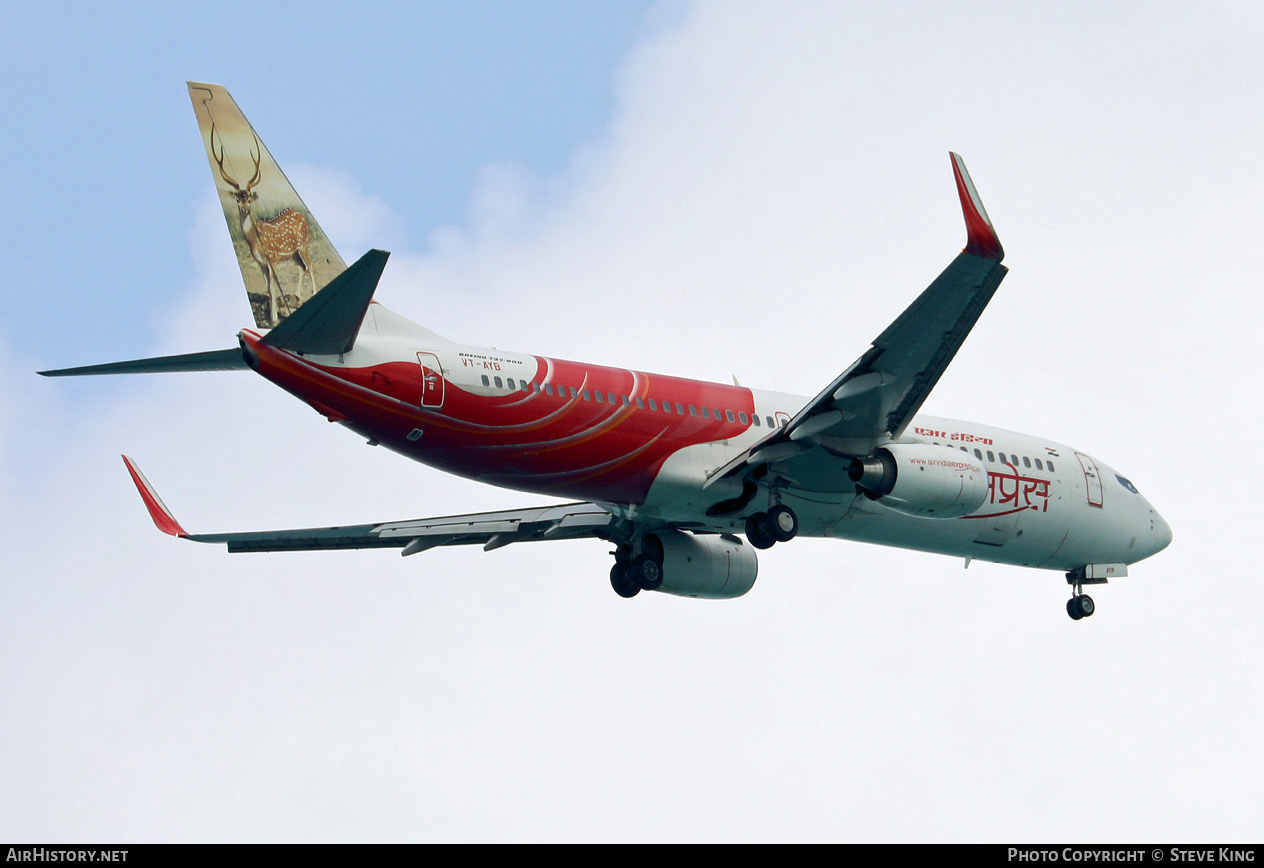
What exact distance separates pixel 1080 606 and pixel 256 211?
61.6 feet

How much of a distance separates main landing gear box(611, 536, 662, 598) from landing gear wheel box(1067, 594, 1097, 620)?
352 inches

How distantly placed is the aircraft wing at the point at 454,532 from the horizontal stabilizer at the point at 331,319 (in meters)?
7.18

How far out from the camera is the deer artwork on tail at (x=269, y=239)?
27.4 meters

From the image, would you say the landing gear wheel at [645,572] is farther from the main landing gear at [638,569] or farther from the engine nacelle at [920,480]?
the engine nacelle at [920,480]

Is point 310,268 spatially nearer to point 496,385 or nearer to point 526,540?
point 496,385

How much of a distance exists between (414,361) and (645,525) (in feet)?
25.5

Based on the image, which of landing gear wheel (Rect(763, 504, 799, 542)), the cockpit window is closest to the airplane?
landing gear wheel (Rect(763, 504, 799, 542))

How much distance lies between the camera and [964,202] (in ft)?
80.1

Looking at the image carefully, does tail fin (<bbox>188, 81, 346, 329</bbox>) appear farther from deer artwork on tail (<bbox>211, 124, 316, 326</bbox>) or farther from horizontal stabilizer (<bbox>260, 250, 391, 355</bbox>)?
horizontal stabilizer (<bbox>260, 250, 391, 355</bbox>)

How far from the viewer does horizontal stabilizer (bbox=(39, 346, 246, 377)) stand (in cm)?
2383

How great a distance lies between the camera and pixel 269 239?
90.7 feet

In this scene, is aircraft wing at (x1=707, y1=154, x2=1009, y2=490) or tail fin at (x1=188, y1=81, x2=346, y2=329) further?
tail fin at (x1=188, y1=81, x2=346, y2=329)

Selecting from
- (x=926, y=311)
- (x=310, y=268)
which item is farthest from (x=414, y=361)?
(x=926, y=311)
